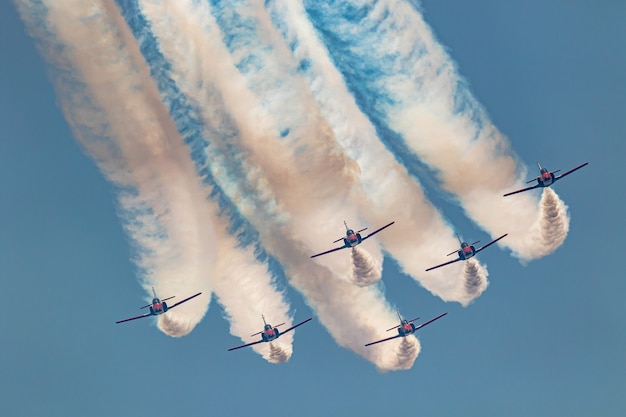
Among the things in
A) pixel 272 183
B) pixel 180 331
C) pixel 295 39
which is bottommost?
pixel 180 331

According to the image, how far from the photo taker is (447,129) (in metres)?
68.4

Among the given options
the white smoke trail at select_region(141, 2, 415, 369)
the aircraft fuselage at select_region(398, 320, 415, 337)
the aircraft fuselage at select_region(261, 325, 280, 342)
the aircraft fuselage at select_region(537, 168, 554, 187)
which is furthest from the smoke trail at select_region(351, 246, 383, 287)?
the aircraft fuselage at select_region(537, 168, 554, 187)

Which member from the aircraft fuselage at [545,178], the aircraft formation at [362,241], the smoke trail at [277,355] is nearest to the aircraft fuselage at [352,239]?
the aircraft formation at [362,241]

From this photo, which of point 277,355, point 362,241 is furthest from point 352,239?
point 277,355

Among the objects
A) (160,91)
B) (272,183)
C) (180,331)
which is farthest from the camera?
(180,331)

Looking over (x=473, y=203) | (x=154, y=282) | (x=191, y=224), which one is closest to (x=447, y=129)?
(x=473, y=203)

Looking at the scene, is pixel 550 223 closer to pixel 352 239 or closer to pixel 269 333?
pixel 352 239

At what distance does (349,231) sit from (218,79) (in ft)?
48.7

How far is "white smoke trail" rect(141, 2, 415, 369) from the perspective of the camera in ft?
211

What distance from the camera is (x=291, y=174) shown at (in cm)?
7006

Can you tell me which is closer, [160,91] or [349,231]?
[160,91]

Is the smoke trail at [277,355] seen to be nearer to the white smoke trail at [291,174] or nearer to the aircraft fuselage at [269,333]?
the aircraft fuselage at [269,333]

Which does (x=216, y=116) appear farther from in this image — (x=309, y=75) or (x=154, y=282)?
(x=154, y=282)

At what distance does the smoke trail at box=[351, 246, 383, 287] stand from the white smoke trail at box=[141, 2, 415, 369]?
2.94ft
